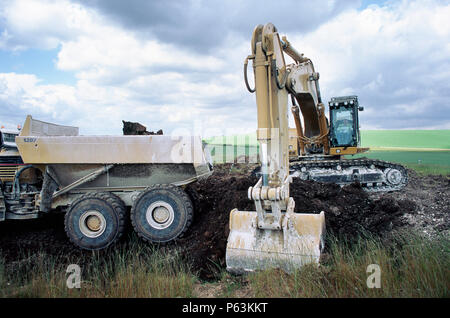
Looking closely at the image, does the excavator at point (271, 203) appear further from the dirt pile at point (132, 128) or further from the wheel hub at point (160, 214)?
the dirt pile at point (132, 128)

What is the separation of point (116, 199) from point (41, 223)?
2.24 meters

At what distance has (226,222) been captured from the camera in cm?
583

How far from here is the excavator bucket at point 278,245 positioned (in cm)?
420

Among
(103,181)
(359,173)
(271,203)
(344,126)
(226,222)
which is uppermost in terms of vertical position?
(344,126)

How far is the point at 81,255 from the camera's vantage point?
5.57 metres

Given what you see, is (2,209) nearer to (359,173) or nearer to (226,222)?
(226,222)

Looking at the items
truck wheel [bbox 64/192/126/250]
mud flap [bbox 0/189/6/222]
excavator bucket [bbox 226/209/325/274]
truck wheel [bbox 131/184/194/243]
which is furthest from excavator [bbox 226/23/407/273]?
mud flap [bbox 0/189/6/222]

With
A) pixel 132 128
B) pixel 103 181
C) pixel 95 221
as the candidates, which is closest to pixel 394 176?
pixel 132 128

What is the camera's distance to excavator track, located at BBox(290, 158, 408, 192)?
10148 millimetres

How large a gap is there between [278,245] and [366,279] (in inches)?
49.1

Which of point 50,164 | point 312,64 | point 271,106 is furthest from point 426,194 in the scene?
point 50,164

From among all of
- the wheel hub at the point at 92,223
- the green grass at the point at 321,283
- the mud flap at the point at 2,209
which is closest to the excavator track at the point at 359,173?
the wheel hub at the point at 92,223

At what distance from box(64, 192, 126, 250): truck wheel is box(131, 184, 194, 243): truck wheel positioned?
0.32 metres

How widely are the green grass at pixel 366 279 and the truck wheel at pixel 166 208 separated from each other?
215cm
